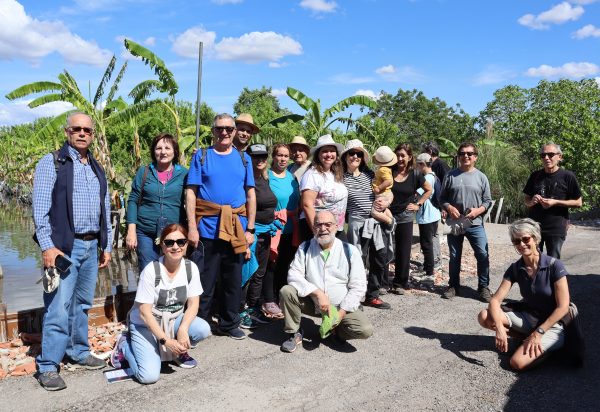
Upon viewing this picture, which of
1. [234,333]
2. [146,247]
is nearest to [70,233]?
[146,247]

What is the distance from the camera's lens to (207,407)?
141 inches

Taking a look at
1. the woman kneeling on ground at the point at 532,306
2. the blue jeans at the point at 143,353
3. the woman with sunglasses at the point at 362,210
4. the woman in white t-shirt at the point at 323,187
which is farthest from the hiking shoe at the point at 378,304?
the blue jeans at the point at 143,353

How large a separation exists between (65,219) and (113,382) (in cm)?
129

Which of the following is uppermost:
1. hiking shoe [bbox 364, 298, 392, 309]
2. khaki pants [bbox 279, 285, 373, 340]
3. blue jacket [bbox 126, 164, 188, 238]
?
blue jacket [bbox 126, 164, 188, 238]

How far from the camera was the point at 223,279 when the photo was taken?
4926 mm

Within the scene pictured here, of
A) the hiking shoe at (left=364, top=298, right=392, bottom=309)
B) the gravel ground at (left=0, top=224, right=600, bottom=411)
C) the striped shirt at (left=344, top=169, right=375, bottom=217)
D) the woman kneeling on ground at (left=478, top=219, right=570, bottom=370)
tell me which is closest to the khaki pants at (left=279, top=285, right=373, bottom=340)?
the gravel ground at (left=0, top=224, right=600, bottom=411)

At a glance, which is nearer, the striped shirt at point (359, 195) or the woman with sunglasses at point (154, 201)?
the woman with sunglasses at point (154, 201)

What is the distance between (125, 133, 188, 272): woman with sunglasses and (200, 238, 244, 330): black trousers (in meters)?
0.44

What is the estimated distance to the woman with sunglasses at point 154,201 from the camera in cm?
462

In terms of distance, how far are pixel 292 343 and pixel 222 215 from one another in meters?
1.32

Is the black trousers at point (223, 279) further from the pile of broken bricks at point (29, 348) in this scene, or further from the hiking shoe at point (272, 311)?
the pile of broken bricks at point (29, 348)

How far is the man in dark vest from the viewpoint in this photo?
377 cm

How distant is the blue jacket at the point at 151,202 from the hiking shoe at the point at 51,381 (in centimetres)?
138

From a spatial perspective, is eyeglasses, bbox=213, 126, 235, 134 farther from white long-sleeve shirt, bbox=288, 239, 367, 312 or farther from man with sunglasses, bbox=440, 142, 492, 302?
man with sunglasses, bbox=440, 142, 492, 302
